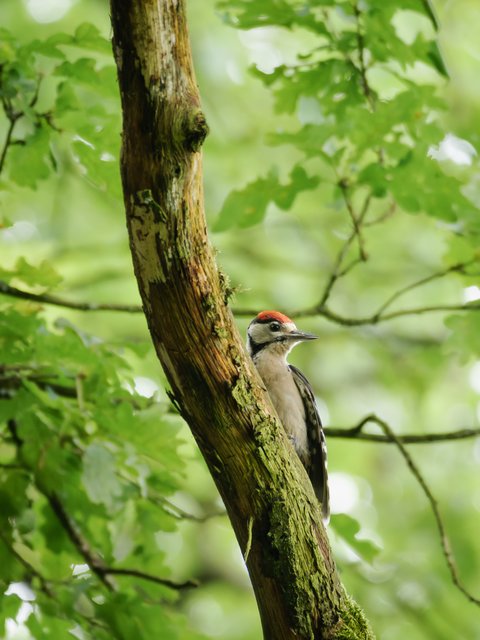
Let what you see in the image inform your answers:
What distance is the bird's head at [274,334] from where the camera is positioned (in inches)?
219

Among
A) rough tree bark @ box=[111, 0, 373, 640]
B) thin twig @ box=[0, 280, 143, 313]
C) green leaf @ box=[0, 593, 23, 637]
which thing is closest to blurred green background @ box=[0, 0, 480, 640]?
thin twig @ box=[0, 280, 143, 313]

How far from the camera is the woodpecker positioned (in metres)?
5.14

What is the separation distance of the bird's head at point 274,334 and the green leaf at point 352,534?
1778 millimetres

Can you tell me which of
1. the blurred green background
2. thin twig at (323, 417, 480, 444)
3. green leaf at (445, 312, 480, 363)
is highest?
the blurred green background

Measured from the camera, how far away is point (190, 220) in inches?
97.6

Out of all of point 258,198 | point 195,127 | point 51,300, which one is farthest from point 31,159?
point 195,127

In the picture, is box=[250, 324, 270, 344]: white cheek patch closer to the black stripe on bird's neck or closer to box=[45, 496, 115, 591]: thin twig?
the black stripe on bird's neck

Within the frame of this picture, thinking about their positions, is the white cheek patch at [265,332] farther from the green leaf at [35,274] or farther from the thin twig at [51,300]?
the green leaf at [35,274]

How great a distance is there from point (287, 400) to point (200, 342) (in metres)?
2.70

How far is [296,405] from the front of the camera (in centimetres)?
520

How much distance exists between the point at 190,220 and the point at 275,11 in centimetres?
165

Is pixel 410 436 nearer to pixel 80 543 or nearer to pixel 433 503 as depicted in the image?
pixel 433 503

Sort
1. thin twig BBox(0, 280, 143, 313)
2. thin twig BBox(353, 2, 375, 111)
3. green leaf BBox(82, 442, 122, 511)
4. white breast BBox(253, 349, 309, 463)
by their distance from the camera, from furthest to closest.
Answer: white breast BBox(253, 349, 309, 463) → thin twig BBox(0, 280, 143, 313) → thin twig BBox(353, 2, 375, 111) → green leaf BBox(82, 442, 122, 511)

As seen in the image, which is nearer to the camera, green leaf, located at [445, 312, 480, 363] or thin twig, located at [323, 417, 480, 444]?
thin twig, located at [323, 417, 480, 444]
